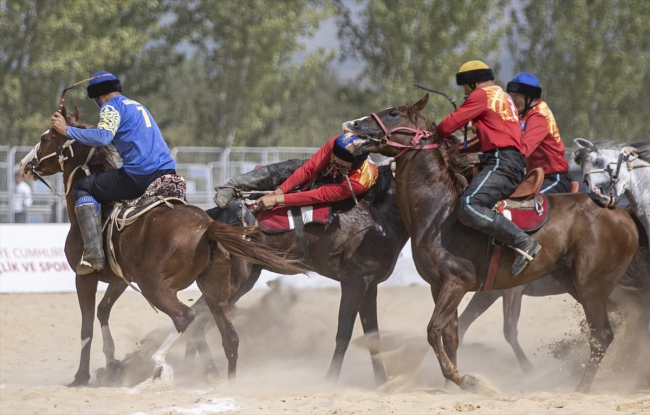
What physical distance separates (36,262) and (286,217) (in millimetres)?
6297

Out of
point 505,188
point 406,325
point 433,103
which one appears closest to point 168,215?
point 505,188

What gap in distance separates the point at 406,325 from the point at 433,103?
1649 centimetres

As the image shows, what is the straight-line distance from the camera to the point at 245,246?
20.6 feet

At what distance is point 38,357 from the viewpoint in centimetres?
830

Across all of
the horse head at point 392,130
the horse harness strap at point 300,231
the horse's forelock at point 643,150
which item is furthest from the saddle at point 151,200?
the horse's forelock at point 643,150

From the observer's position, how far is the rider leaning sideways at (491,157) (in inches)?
231

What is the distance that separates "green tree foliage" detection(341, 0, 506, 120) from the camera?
2556 centimetres

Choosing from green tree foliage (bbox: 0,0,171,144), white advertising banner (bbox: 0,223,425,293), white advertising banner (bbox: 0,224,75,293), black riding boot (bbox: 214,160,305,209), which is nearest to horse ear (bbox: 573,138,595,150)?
black riding boot (bbox: 214,160,305,209)

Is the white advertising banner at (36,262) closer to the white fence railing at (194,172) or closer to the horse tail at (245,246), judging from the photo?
the white fence railing at (194,172)

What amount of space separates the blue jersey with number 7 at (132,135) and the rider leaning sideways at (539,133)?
3026mm

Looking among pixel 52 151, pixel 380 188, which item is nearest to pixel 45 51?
pixel 52 151

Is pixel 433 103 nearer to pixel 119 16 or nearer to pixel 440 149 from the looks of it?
pixel 119 16

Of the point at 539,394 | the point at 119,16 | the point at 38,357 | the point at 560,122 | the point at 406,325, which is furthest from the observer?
Result: the point at 560,122

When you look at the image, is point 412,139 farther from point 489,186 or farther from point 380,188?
point 380,188
